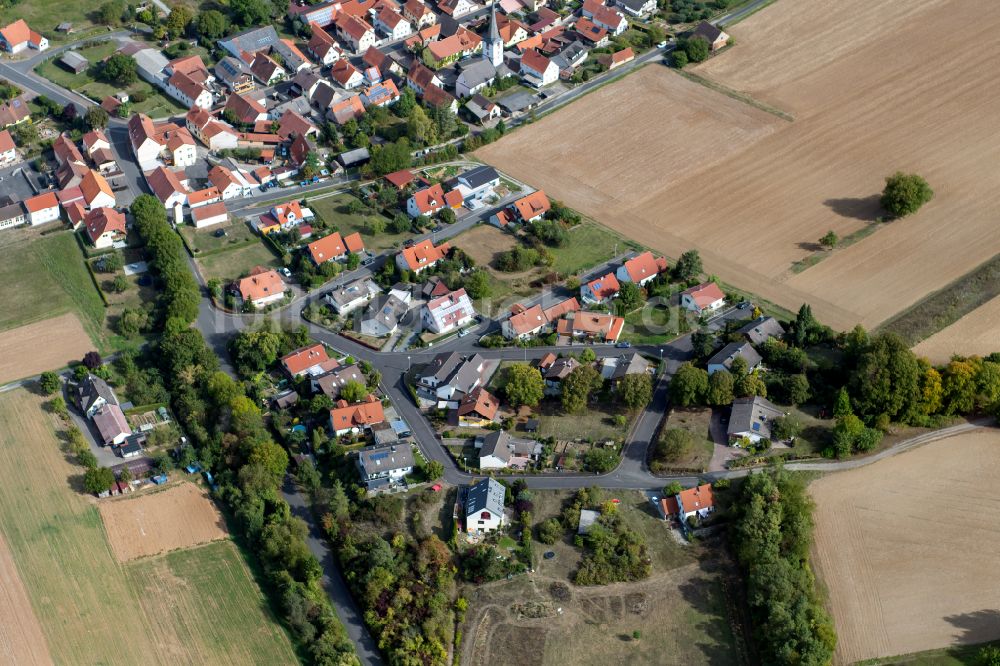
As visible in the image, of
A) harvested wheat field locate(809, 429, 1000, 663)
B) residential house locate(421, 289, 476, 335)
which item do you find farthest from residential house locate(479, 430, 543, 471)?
harvested wheat field locate(809, 429, 1000, 663)

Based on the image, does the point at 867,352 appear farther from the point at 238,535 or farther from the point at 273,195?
the point at 273,195

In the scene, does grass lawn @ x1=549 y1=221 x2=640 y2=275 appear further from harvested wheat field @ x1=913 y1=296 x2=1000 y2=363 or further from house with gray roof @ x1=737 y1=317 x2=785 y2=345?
harvested wheat field @ x1=913 y1=296 x2=1000 y2=363

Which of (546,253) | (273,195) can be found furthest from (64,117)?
(546,253)

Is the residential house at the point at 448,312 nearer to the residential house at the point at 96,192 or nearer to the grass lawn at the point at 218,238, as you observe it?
the grass lawn at the point at 218,238

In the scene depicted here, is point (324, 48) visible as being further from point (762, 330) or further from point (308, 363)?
point (762, 330)

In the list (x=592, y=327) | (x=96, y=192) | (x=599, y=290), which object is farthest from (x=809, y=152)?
(x=96, y=192)
